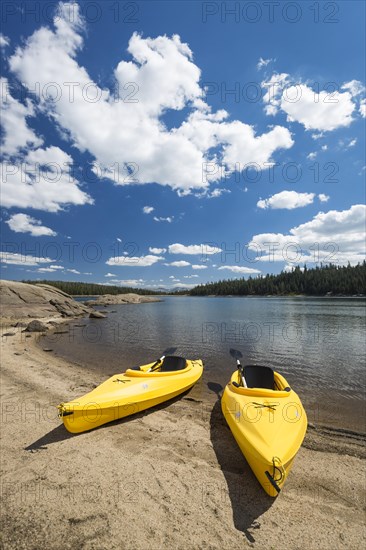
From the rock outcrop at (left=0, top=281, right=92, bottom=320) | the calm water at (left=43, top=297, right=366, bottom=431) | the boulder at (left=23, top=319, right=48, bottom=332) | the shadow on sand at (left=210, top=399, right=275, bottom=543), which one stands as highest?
the rock outcrop at (left=0, top=281, right=92, bottom=320)

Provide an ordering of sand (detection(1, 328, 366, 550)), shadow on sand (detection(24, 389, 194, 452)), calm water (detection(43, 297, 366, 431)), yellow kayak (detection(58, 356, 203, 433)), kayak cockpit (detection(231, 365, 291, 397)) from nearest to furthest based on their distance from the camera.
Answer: sand (detection(1, 328, 366, 550)), shadow on sand (detection(24, 389, 194, 452)), yellow kayak (detection(58, 356, 203, 433)), kayak cockpit (detection(231, 365, 291, 397)), calm water (detection(43, 297, 366, 431))

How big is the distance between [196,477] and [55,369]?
1013cm

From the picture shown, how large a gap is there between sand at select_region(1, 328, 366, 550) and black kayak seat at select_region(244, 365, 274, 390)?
6.24ft

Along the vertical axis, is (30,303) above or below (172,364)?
above

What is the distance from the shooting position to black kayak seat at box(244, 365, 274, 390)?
870 cm

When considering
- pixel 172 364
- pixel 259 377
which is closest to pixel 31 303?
pixel 172 364

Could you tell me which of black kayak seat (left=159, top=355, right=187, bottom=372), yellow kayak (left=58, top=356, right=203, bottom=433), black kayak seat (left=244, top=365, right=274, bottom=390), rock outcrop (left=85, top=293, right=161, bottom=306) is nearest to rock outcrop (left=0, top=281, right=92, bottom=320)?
black kayak seat (left=159, top=355, right=187, bottom=372)

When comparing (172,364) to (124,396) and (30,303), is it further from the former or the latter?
(30,303)

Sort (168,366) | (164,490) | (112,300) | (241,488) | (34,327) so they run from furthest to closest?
(112,300) < (34,327) < (168,366) < (241,488) < (164,490)

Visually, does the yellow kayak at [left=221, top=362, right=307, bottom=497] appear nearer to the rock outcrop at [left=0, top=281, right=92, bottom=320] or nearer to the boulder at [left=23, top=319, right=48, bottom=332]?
the boulder at [left=23, top=319, right=48, bottom=332]

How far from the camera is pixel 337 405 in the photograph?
9.46 meters

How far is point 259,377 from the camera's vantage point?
29.0 feet

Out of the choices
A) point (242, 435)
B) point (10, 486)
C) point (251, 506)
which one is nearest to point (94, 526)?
point (10, 486)

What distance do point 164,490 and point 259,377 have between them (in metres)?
5.33
